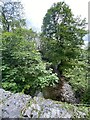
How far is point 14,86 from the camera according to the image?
2893 millimetres

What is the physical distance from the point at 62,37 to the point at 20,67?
2.48 m

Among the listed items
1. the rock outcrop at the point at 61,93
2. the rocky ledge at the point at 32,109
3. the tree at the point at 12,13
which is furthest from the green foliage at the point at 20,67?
the tree at the point at 12,13

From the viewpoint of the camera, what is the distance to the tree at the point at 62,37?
5223 mm

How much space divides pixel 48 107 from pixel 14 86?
1123 mm

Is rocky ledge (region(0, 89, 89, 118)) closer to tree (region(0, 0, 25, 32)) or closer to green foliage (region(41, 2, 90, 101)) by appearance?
green foliage (region(41, 2, 90, 101))

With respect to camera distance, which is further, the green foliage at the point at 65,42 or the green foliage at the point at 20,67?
the green foliage at the point at 65,42

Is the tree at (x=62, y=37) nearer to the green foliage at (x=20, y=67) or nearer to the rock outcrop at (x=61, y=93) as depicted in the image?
the rock outcrop at (x=61, y=93)

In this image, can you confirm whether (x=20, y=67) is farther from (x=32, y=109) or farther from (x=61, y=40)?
(x=61, y=40)

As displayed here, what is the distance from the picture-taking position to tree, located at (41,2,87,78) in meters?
5.22

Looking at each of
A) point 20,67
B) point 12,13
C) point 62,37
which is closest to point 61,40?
point 62,37

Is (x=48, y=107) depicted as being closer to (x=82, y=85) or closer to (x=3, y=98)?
(x=3, y=98)

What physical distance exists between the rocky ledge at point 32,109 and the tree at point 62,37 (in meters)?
3.28

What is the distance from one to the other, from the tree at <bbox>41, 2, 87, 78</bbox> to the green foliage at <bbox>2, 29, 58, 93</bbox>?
6.63 ft

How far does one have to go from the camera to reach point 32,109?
1.84m
